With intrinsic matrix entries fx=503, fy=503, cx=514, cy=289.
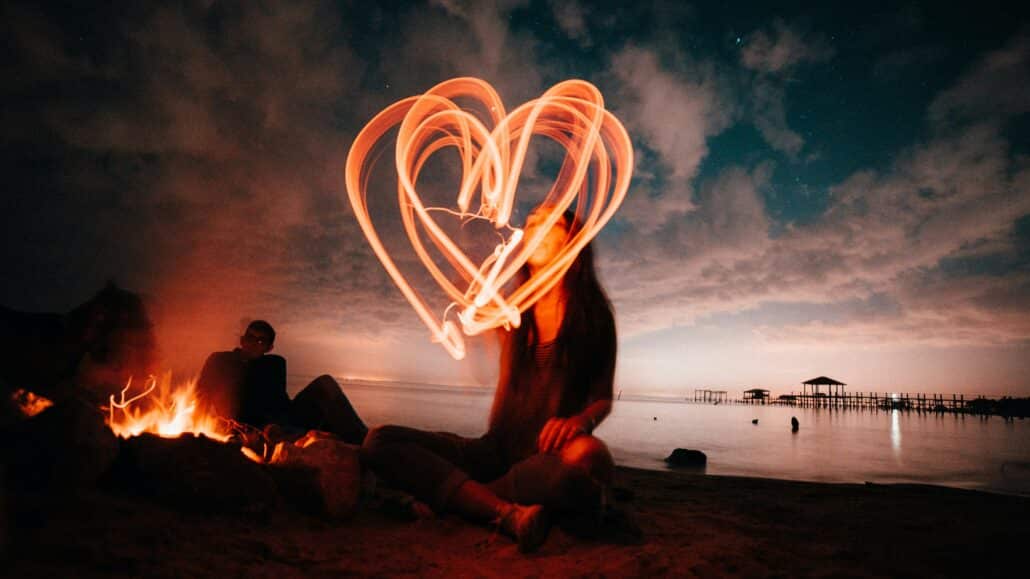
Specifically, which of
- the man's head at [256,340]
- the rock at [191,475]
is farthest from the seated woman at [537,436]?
the man's head at [256,340]

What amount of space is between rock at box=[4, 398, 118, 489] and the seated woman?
1.46 m

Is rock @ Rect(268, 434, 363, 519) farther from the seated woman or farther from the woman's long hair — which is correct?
the woman's long hair

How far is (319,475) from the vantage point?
11.0ft

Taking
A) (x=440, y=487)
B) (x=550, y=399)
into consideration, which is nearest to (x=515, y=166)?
(x=550, y=399)

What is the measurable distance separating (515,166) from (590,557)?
9.68ft

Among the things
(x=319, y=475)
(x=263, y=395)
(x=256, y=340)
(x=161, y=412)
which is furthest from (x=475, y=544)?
(x=256, y=340)

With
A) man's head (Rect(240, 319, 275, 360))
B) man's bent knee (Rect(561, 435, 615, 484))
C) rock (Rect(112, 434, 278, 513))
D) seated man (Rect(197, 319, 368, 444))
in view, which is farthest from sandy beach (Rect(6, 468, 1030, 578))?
man's head (Rect(240, 319, 275, 360))

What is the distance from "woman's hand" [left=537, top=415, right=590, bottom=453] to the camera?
2969mm

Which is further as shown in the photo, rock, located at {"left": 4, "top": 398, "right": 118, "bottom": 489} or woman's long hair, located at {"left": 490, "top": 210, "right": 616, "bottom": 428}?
woman's long hair, located at {"left": 490, "top": 210, "right": 616, "bottom": 428}

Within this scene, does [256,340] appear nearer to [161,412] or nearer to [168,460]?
[161,412]

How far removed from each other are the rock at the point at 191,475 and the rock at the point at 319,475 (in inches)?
9.2

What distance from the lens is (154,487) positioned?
2.96m

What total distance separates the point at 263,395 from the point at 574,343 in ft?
11.9

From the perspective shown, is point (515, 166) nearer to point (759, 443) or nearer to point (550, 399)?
point (550, 399)
